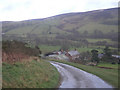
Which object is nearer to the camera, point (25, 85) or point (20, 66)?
point (25, 85)

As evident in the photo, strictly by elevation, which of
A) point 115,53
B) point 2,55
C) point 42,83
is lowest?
point 115,53

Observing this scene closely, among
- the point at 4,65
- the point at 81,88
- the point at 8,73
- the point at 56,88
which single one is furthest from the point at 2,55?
the point at 81,88

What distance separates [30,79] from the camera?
14258 millimetres

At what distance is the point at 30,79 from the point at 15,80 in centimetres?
173

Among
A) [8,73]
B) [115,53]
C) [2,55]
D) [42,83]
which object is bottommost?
[115,53]

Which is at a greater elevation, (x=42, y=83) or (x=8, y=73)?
(x=8, y=73)

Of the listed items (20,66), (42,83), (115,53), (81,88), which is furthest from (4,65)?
(115,53)

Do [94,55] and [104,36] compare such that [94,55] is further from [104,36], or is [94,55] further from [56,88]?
[104,36]

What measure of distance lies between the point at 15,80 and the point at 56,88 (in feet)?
13.2

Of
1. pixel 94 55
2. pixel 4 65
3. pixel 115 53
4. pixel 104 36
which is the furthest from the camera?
pixel 104 36

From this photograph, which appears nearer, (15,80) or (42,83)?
(15,80)

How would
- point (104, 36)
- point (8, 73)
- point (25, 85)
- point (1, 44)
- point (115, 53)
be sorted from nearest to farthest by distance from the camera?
point (25, 85) < point (8, 73) < point (1, 44) < point (115, 53) < point (104, 36)

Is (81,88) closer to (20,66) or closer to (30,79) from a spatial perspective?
(30,79)

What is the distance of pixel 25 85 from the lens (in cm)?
1270
